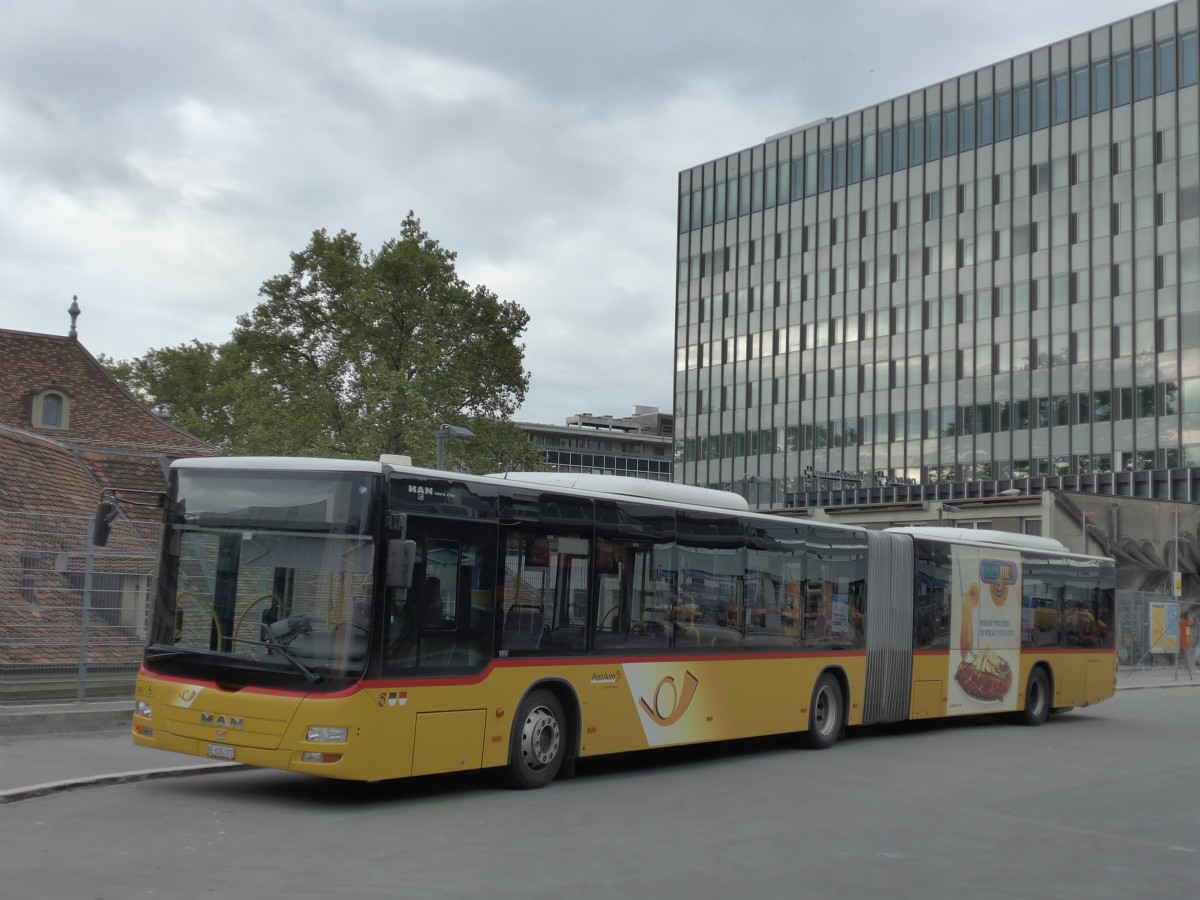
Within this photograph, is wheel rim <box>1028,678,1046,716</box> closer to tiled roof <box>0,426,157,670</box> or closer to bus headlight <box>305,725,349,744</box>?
tiled roof <box>0,426,157,670</box>

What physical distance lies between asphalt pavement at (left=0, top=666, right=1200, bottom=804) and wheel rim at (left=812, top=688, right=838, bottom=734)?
7.49 meters

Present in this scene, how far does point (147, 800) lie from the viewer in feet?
36.4

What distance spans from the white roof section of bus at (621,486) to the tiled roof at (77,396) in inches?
983

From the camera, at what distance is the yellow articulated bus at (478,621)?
1112 cm

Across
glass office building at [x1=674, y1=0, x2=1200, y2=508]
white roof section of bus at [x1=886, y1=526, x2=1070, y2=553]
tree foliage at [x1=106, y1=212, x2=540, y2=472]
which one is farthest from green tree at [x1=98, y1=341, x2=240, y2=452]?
white roof section of bus at [x1=886, y1=526, x2=1070, y2=553]

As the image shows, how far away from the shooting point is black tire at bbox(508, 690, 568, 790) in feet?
41.3

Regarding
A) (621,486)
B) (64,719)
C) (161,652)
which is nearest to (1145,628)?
(621,486)

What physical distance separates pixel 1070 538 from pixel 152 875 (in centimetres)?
4684

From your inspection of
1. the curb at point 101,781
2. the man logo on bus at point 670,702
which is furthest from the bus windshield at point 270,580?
the man logo on bus at point 670,702

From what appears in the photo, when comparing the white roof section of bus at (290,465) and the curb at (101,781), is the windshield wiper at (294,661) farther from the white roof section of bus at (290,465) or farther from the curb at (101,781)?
the curb at (101,781)

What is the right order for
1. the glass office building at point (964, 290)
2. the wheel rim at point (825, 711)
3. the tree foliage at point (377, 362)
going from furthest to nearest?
1. the glass office building at point (964, 290)
2. the tree foliage at point (377, 362)
3. the wheel rim at point (825, 711)

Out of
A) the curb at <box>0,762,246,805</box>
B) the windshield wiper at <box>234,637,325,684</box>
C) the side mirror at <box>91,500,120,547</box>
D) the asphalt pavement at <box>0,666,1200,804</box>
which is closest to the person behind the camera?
the curb at <box>0,762,246,805</box>

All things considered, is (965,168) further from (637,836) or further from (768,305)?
(637,836)

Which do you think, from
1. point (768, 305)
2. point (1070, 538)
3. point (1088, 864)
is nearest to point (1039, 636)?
point (1088, 864)
